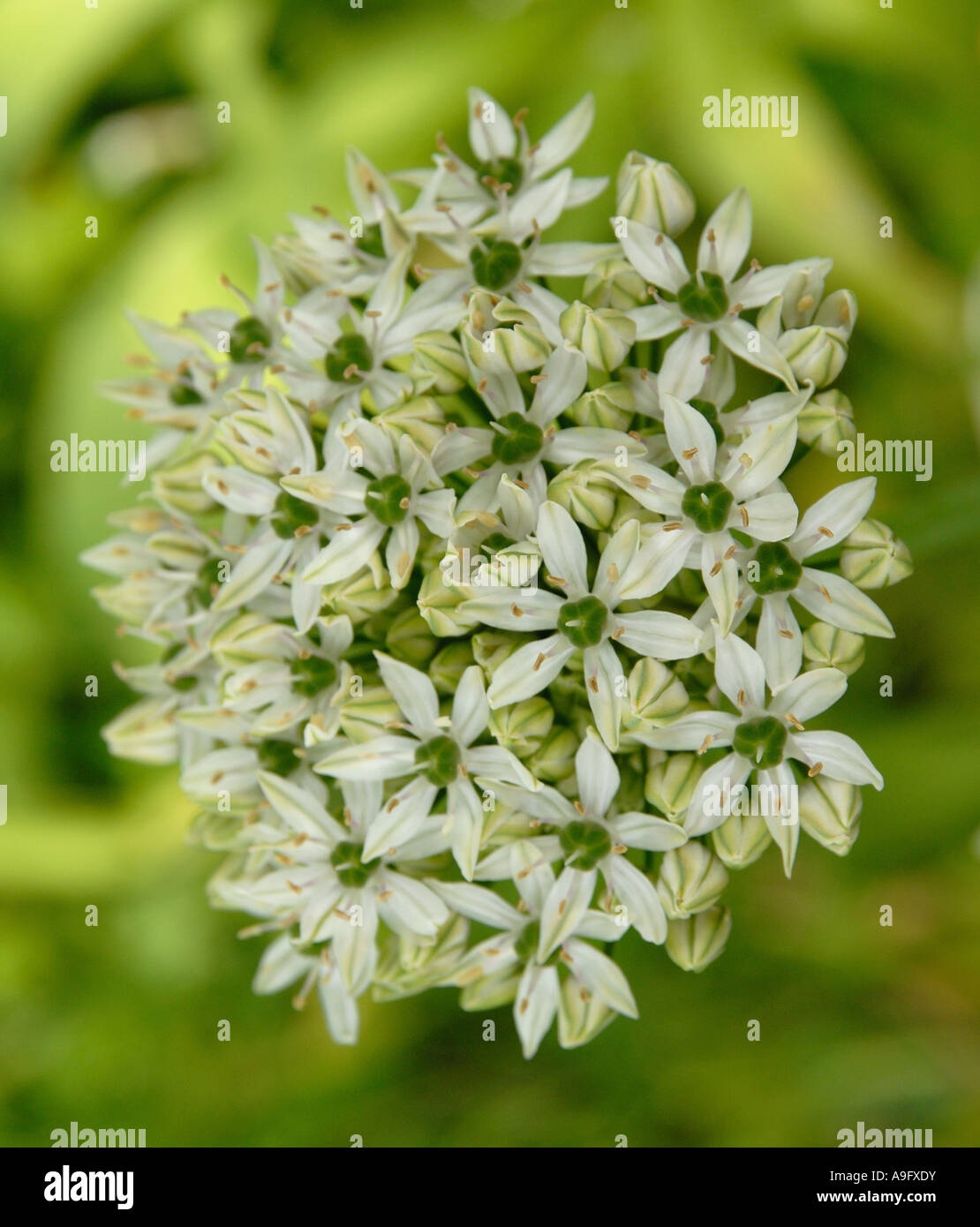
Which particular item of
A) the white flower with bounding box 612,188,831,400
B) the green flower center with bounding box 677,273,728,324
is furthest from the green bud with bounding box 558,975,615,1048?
the green flower center with bounding box 677,273,728,324

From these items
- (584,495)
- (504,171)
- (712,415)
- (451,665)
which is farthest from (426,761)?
(504,171)

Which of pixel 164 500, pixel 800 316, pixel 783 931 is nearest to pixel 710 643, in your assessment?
pixel 800 316

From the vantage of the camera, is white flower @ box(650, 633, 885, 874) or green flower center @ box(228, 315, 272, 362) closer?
white flower @ box(650, 633, 885, 874)

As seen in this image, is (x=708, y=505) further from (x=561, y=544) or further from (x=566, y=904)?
(x=566, y=904)

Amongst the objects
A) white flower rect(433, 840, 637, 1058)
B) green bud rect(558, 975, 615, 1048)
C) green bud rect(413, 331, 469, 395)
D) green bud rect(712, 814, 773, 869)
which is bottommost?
green bud rect(558, 975, 615, 1048)

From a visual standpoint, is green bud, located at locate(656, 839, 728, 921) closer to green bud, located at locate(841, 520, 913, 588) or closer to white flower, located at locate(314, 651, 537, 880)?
white flower, located at locate(314, 651, 537, 880)

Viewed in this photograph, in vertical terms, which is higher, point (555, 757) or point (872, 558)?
point (872, 558)
